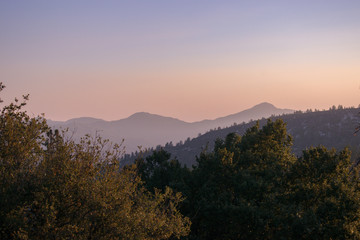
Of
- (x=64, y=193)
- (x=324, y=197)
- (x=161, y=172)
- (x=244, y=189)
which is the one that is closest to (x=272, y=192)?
(x=244, y=189)

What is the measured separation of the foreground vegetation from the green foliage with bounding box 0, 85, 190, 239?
58 mm

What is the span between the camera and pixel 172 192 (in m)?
34.3

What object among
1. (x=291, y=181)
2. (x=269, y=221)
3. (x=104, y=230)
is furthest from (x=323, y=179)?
(x=104, y=230)

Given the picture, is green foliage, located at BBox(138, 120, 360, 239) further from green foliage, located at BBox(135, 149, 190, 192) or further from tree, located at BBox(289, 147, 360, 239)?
green foliage, located at BBox(135, 149, 190, 192)

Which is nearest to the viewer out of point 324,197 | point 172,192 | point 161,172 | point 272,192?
point 324,197

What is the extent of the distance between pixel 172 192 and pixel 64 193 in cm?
1699

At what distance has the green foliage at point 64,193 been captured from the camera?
58.6 ft

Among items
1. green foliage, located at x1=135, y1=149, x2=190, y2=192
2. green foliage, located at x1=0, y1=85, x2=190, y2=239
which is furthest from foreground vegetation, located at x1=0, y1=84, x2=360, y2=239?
green foliage, located at x1=135, y1=149, x2=190, y2=192

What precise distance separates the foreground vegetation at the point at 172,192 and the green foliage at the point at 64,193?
58 millimetres

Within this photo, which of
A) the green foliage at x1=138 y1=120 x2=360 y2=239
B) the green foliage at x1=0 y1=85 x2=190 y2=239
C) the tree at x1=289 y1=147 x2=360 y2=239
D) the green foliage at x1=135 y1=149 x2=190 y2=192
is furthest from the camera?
the green foliage at x1=135 y1=149 x2=190 y2=192

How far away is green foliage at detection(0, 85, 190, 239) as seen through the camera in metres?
17.9

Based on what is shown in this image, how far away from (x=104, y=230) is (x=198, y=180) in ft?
77.3

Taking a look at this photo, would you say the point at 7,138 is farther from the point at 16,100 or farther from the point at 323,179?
the point at 323,179

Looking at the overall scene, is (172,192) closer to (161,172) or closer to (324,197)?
(324,197)
